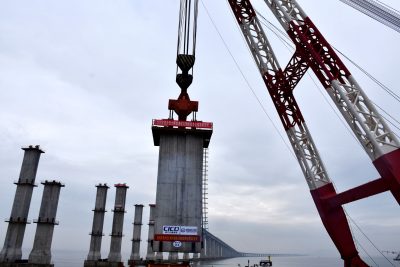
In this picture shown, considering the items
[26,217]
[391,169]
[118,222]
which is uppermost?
[118,222]

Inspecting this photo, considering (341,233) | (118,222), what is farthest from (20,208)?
(341,233)

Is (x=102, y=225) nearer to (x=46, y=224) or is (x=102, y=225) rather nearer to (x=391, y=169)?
(x=46, y=224)

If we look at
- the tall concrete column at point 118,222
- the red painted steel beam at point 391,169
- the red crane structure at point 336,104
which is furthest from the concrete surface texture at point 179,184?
the tall concrete column at point 118,222

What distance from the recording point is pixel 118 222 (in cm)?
9750

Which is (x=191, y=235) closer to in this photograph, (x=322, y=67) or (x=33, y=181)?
(x=322, y=67)

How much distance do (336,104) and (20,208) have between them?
64963 mm

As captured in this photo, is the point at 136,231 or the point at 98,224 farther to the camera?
the point at 136,231

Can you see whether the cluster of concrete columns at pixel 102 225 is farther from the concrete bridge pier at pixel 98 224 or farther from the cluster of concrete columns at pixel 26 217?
the cluster of concrete columns at pixel 26 217

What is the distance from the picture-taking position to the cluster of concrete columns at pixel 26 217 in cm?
6756

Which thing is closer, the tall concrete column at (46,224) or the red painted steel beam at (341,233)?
the red painted steel beam at (341,233)

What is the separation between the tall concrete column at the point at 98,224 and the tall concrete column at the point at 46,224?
19.1 m

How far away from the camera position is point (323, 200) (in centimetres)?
3469

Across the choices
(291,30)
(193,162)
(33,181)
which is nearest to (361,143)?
(291,30)

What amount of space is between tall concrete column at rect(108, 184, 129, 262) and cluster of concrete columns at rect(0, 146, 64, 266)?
81.9 feet
